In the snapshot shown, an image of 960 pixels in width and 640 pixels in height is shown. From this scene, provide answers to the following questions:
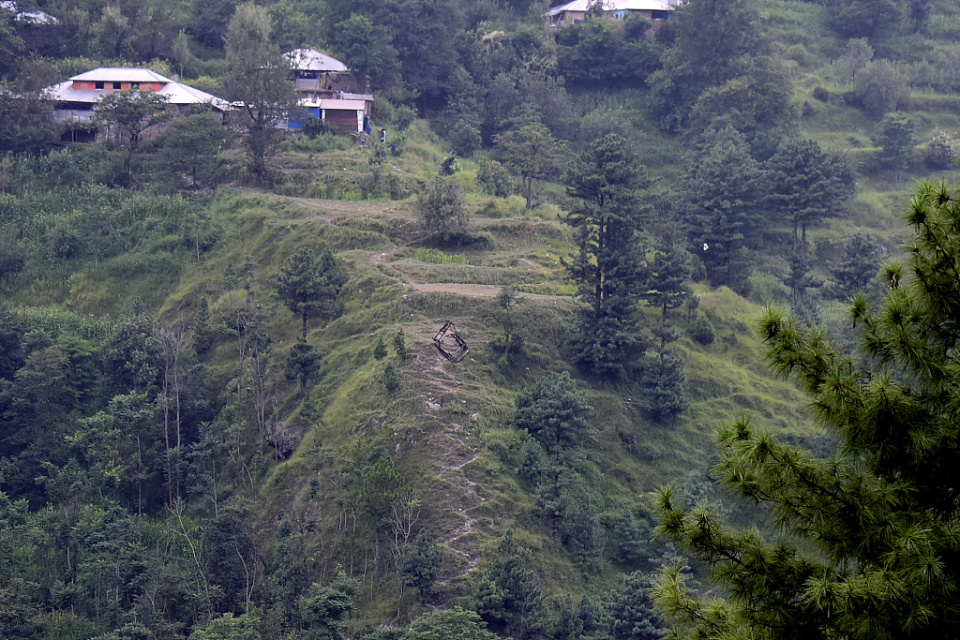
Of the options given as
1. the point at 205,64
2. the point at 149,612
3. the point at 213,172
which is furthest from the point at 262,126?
the point at 149,612

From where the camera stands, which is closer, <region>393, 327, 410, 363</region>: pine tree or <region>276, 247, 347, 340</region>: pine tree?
<region>393, 327, 410, 363</region>: pine tree

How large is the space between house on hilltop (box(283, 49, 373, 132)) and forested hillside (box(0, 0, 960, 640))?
48 cm

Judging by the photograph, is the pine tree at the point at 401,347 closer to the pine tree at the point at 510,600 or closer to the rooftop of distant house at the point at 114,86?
the pine tree at the point at 510,600

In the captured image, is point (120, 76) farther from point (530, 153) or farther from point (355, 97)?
point (530, 153)

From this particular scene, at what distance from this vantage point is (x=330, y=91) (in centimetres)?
3653

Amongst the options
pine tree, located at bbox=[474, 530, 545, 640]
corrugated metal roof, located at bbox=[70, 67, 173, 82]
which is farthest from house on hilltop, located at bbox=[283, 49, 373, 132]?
pine tree, located at bbox=[474, 530, 545, 640]

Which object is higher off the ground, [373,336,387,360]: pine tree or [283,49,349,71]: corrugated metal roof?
[283,49,349,71]: corrugated metal roof

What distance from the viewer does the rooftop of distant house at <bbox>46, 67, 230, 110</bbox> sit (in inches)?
1347

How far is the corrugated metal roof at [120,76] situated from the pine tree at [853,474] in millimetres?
32242

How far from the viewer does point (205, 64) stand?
40000 millimetres

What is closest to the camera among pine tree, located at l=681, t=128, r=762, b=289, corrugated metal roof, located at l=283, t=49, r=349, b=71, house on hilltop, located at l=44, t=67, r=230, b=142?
pine tree, located at l=681, t=128, r=762, b=289

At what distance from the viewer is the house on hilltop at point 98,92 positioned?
33781mm

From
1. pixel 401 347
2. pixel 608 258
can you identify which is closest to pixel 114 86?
pixel 401 347

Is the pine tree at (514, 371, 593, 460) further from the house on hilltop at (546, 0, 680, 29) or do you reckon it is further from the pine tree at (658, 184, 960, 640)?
the house on hilltop at (546, 0, 680, 29)
